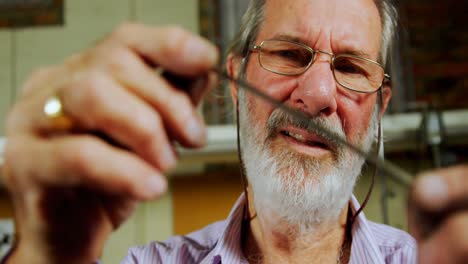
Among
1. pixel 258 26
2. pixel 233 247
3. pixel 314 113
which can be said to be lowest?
pixel 233 247

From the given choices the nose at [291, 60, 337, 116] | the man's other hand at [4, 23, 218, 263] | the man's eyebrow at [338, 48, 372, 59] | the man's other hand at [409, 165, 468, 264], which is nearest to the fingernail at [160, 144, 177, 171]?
the man's other hand at [4, 23, 218, 263]

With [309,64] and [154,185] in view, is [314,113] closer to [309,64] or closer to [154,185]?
[309,64]

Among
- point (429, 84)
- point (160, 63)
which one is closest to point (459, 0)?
point (429, 84)

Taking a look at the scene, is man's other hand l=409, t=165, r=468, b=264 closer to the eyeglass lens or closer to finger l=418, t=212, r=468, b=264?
finger l=418, t=212, r=468, b=264

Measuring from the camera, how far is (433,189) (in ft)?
0.83

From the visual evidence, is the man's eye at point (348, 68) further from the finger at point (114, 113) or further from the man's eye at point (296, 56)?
the finger at point (114, 113)

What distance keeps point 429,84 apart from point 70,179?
1425mm

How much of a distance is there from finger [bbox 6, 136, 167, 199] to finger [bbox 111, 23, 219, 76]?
7cm

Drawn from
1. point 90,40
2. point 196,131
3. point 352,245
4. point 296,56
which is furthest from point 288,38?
point 90,40

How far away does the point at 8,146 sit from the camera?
308mm

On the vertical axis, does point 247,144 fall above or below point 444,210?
below

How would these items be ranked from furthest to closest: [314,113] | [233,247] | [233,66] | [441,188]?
1. [233,66]
2. [233,247]
3. [314,113]
4. [441,188]

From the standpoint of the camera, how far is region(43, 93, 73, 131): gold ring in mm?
290

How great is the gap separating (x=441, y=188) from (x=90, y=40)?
4.75 ft
